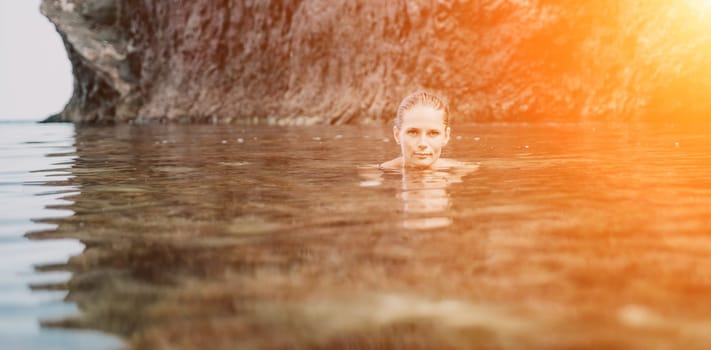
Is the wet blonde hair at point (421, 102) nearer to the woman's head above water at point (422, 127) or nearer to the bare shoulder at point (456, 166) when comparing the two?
the woman's head above water at point (422, 127)

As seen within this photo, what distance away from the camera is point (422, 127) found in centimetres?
568

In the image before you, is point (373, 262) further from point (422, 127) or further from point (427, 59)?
point (427, 59)

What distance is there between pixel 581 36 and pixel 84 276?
991 inches

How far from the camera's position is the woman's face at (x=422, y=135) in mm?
5653

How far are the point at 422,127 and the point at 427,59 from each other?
72.7ft

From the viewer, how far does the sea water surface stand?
1675 mm

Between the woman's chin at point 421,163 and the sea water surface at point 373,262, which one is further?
the woman's chin at point 421,163

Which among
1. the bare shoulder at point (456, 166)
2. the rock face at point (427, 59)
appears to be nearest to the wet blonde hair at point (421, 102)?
the bare shoulder at point (456, 166)

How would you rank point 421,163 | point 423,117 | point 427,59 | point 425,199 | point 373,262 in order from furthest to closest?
1. point 427,59
2. point 421,163
3. point 423,117
4. point 425,199
5. point 373,262

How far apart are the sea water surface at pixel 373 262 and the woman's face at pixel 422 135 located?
65 centimetres

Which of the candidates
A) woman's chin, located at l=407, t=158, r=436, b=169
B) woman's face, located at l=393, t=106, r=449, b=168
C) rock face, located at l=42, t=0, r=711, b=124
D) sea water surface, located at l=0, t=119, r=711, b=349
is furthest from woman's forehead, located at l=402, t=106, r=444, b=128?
rock face, located at l=42, t=0, r=711, b=124

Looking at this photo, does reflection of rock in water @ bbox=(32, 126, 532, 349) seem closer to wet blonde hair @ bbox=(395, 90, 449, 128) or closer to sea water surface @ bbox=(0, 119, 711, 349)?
sea water surface @ bbox=(0, 119, 711, 349)

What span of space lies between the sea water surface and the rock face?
21.1 metres

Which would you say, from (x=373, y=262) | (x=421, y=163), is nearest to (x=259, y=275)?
(x=373, y=262)
